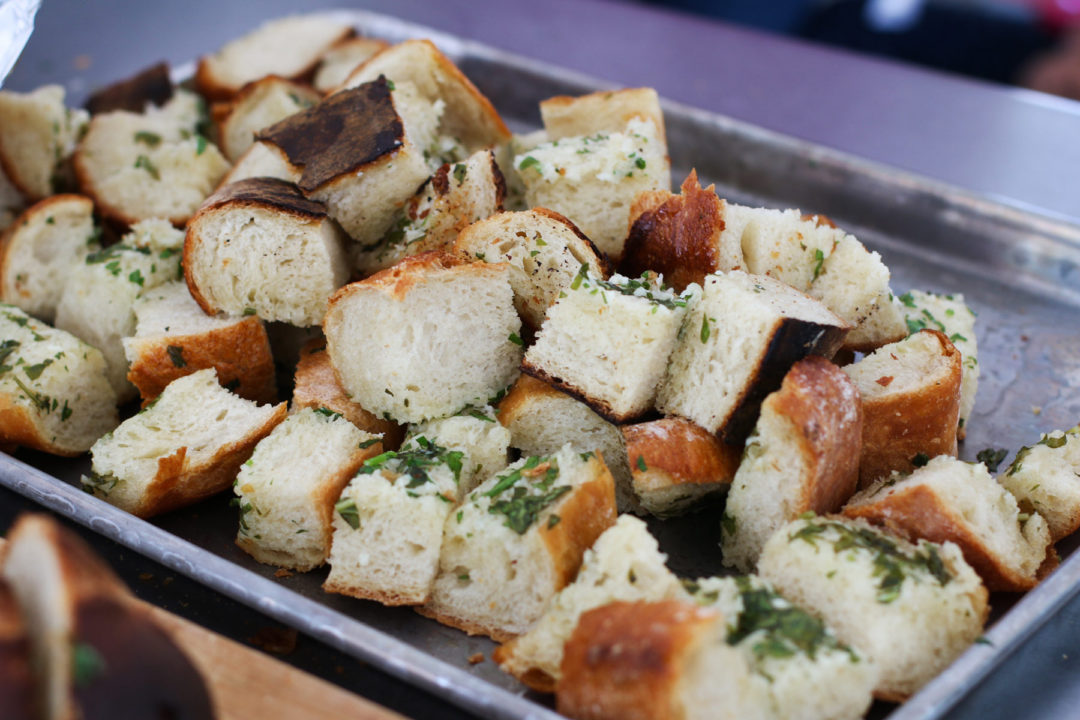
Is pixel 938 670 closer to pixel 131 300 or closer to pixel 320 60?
pixel 131 300

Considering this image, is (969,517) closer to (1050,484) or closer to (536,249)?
(1050,484)

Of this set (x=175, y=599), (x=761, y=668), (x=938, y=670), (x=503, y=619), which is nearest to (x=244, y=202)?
(x=175, y=599)

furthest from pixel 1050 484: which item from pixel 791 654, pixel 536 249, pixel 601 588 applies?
pixel 536 249

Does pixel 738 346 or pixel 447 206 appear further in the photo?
pixel 447 206

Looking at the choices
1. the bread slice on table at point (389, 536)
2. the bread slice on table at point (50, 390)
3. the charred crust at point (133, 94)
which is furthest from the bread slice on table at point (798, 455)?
the charred crust at point (133, 94)

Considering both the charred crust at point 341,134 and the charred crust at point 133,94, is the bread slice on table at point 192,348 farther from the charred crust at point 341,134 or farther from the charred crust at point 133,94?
the charred crust at point 133,94
